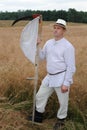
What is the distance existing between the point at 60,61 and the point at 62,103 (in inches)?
25.8

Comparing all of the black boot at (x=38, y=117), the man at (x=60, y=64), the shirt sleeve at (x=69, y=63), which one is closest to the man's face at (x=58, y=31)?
the man at (x=60, y=64)

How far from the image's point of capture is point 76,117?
5.64 metres

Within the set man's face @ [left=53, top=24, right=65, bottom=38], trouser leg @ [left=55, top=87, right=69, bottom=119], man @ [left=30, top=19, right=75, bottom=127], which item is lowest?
trouser leg @ [left=55, top=87, right=69, bottom=119]

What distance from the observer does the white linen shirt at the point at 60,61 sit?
488 cm

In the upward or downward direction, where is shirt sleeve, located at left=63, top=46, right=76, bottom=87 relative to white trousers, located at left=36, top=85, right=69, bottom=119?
upward

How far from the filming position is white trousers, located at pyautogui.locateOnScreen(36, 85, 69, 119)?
5102 millimetres

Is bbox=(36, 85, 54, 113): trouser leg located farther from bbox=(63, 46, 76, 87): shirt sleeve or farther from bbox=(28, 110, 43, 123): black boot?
bbox=(63, 46, 76, 87): shirt sleeve

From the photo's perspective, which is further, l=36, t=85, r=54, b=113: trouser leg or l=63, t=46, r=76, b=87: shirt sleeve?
l=36, t=85, r=54, b=113: trouser leg

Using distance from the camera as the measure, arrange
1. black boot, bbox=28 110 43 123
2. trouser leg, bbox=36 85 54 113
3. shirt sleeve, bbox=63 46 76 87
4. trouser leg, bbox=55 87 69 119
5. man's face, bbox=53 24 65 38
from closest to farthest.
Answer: shirt sleeve, bbox=63 46 76 87 → man's face, bbox=53 24 65 38 → trouser leg, bbox=55 87 69 119 → trouser leg, bbox=36 85 54 113 → black boot, bbox=28 110 43 123

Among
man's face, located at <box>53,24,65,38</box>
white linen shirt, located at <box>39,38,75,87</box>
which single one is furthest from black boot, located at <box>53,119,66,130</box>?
man's face, located at <box>53,24,65,38</box>

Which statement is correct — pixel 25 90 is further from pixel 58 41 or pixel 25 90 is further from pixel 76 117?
pixel 58 41

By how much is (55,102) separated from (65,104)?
567mm

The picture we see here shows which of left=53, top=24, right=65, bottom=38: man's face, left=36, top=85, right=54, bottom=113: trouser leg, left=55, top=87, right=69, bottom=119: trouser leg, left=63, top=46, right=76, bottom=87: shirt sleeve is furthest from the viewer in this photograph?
left=36, top=85, right=54, bottom=113: trouser leg

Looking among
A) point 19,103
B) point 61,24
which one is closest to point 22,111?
point 19,103
